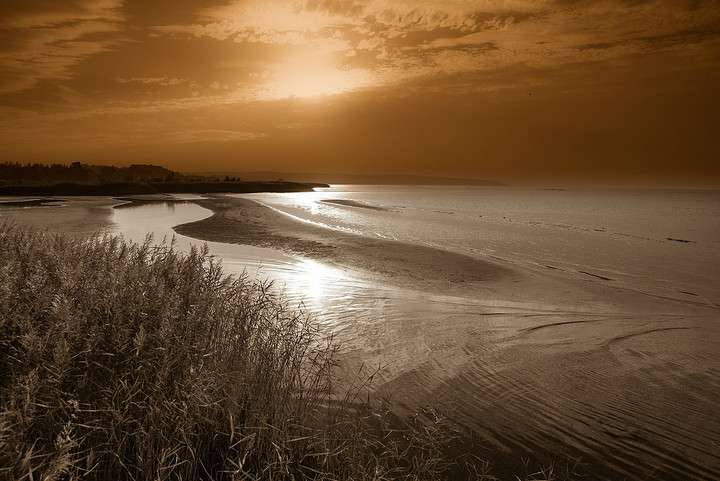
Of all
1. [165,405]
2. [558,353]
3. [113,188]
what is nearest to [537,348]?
[558,353]

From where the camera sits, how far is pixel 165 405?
4.08 m

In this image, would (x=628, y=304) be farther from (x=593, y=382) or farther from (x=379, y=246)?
(x=379, y=246)

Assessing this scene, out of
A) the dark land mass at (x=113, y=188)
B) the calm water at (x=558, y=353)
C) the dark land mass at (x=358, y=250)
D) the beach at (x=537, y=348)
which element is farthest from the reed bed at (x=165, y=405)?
the dark land mass at (x=113, y=188)

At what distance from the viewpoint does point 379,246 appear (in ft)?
71.3

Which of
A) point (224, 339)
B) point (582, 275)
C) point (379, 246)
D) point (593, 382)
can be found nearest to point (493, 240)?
point (379, 246)

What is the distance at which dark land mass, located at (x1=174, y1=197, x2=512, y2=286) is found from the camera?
15688 mm

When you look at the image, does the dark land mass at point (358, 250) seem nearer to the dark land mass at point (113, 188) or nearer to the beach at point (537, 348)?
the beach at point (537, 348)

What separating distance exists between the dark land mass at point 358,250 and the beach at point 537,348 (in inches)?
5.9

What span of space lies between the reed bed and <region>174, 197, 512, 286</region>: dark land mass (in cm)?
885

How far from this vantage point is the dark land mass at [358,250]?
15.7 metres

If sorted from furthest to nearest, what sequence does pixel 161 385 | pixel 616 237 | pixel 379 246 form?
pixel 616 237, pixel 379 246, pixel 161 385

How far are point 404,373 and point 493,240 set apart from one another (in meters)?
20.1

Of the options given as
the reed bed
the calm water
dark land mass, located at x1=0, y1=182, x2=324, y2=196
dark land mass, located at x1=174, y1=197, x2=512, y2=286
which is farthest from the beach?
dark land mass, located at x1=0, y1=182, x2=324, y2=196

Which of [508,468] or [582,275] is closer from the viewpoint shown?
[508,468]
